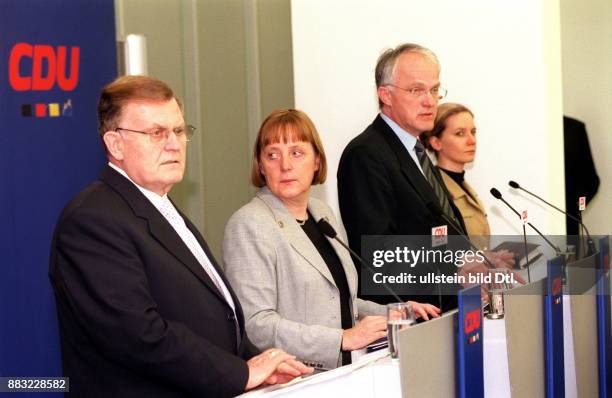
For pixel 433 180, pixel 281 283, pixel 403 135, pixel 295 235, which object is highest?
pixel 403 135

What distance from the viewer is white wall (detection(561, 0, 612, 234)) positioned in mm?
6703

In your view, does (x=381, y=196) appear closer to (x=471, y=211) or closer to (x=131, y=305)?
Answer: (x=471, y=211)

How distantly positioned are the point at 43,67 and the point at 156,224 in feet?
3.22

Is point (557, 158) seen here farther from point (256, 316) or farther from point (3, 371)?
point (3, 371)

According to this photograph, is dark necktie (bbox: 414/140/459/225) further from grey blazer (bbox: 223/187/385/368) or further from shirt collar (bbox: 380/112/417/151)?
grey blazer (bbox: 223/187/385/368)

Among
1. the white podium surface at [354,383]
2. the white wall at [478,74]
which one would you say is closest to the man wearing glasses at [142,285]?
the white podium surface at [354,383]

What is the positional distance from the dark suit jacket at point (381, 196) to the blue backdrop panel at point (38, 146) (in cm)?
88

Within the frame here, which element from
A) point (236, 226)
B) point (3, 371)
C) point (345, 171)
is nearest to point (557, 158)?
point (345, 171)

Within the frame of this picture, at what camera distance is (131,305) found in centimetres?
213

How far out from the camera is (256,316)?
8.73 ft

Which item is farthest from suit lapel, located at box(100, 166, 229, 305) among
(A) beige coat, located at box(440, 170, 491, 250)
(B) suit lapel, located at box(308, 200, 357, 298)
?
(A) beige coat, located at box(440, 170, 491, 250)

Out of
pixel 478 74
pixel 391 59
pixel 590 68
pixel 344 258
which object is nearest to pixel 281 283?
pixel 344 258

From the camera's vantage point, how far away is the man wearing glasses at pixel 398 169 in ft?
11.1

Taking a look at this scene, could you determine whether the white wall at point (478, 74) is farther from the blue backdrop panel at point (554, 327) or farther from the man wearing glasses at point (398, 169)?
the blue backdrop panel at point (554, 327)
